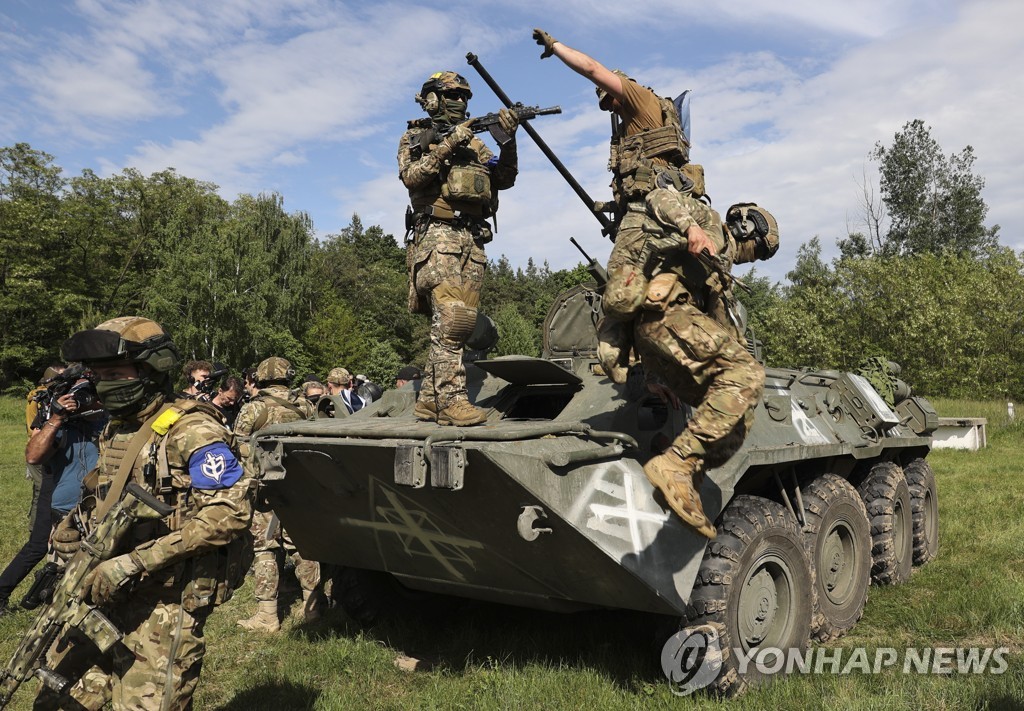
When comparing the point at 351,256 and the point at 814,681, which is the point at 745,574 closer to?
the point at 814,681

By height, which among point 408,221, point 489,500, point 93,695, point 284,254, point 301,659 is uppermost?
point 284,254

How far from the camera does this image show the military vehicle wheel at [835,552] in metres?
5.23

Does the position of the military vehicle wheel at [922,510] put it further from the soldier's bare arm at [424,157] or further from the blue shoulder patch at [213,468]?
the blue shoulder patch at [213,468]

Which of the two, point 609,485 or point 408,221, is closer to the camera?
point 609,485

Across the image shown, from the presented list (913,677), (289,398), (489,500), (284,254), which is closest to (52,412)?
(289,398)

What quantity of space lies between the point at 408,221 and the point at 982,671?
420 centimetres

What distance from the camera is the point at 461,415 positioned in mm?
4504

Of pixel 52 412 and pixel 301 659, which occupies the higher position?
pixel 52 412

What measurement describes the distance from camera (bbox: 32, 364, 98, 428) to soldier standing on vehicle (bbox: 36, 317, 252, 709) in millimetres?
2492

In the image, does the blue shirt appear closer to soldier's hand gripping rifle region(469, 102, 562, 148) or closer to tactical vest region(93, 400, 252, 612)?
tactical vest region(93, 400, 252, 612)

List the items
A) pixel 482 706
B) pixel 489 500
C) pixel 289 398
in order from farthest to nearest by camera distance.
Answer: pixel 289 398, pixel 482 706, pixel 489 500

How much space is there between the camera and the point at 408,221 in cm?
528

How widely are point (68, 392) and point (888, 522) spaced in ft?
19.8

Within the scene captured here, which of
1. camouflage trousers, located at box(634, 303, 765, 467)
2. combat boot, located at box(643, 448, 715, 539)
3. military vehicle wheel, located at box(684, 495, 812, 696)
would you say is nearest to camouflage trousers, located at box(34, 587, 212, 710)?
combat boot, located at box(643, 448, 715, 539)
